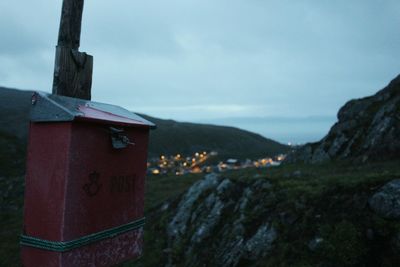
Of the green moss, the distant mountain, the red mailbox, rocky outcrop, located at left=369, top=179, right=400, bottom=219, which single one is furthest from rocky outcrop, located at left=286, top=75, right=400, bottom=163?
the distant mountain

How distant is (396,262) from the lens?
6.57m

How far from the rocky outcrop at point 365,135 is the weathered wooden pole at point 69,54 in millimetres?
16533

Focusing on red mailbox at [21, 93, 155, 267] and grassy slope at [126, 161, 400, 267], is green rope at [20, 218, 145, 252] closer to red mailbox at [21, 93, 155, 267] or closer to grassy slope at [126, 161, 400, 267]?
red mailbox at [21, 93, 155, 267]

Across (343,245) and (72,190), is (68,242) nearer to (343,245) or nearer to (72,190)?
(72,190)

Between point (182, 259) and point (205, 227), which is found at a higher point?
point (205, 227)

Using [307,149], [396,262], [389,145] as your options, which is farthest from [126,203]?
[307,149]

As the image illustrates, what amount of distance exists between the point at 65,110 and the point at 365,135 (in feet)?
67.4

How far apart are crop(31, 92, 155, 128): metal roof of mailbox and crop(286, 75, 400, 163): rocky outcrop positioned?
53.9ft

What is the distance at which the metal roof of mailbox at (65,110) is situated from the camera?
8.78 ft

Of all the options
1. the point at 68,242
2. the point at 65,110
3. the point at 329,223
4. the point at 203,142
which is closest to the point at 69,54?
the point at 65,110

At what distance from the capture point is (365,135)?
20266 millimetres

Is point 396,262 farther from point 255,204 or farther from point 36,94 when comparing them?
point 36,94

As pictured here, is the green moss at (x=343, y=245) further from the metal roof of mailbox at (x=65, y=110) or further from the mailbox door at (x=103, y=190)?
the metal roof of mailbox at (x=65, y=110)

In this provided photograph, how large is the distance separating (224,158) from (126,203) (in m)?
71.6
